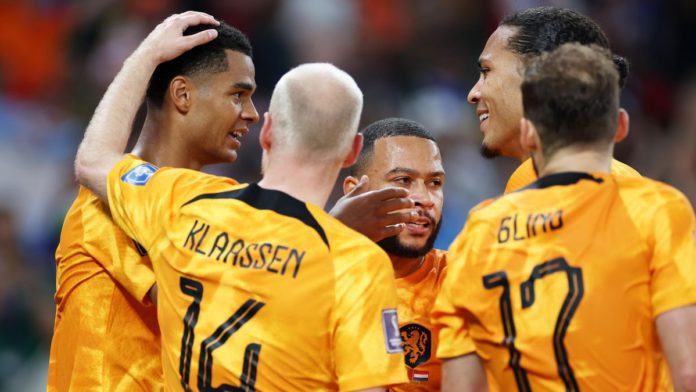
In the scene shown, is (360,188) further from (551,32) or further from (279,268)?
(551,32)

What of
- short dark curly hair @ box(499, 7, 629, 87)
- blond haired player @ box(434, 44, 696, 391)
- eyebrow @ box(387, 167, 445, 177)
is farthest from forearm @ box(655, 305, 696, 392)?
eyebrow @ box(387, 167, 445, 177)

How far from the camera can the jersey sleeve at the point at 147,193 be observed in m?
3.53

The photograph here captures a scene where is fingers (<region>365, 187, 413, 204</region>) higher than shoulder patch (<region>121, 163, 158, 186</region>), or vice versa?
fingers (<region>365, 187, 413, 204</region>)

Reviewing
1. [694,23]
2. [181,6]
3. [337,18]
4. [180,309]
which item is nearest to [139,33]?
[181,6]

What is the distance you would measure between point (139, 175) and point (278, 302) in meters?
0.81

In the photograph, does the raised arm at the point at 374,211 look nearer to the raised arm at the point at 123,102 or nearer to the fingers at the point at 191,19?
the raised arm at the point at 123,102

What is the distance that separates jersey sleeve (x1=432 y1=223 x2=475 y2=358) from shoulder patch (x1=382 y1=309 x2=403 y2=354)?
0.15 meters

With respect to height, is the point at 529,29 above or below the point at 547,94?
above

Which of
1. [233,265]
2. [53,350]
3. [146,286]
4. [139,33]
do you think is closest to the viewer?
[233,265]

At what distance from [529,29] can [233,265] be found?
1.82 metres

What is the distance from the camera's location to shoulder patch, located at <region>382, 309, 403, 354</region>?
3.23 metres

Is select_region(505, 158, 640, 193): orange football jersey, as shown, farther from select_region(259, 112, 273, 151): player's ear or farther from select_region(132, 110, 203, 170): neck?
select_region(132, 110, 203, 170): neck

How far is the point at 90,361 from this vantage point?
3941 millimetres

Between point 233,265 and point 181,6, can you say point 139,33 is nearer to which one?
point 181,6
